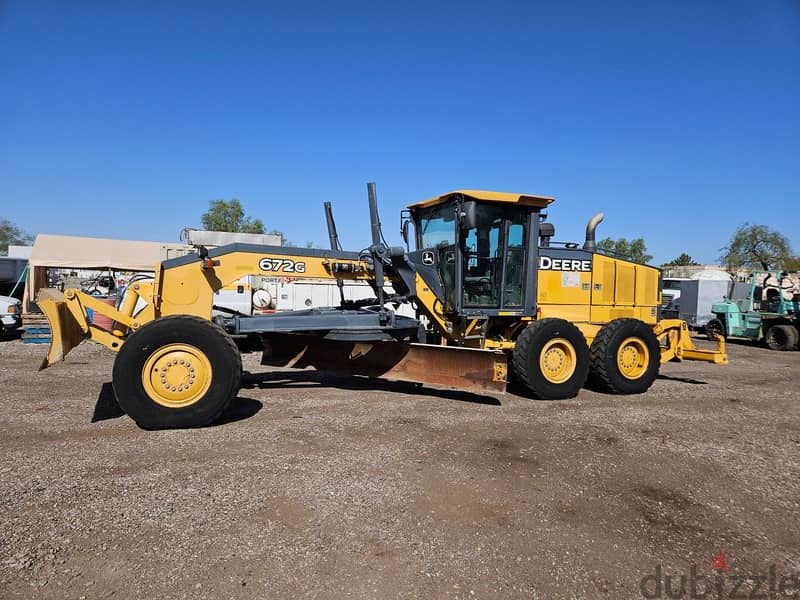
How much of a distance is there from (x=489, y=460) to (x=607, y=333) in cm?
395

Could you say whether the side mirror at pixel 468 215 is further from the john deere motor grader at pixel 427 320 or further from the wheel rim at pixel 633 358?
the wheel rim at pixel 633 358

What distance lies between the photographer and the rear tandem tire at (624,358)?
7672 millimetres

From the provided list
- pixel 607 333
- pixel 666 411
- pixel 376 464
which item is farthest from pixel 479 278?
pixel 376 464

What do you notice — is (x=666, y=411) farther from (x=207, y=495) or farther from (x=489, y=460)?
(x=207, y=495)

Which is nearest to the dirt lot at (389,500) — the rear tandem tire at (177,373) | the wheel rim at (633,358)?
the rear tandem tire at (177,373)

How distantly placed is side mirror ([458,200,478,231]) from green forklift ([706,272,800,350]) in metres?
13.1

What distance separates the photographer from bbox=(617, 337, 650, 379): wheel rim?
25.9 feet

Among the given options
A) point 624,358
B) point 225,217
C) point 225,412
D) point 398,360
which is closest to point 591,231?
point 624,358

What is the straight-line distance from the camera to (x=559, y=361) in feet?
24.1

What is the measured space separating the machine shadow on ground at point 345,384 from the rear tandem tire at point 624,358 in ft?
5.84

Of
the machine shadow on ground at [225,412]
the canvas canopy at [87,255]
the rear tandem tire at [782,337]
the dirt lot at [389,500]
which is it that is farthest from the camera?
the canvas canopy at [87,255]

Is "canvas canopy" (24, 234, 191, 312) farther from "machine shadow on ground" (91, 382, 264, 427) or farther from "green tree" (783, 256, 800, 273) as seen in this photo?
"green tree" (783, 256, 800, 273)

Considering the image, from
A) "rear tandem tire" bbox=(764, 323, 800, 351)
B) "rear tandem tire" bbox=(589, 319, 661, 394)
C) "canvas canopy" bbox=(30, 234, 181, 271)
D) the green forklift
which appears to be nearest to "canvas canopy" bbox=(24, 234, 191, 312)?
"canvas canopy" bbox=(30, 234, 181, 271)

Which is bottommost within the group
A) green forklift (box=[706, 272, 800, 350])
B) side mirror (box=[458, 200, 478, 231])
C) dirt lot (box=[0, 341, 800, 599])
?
dirt lot (box=[0, 341, 800, 599])
